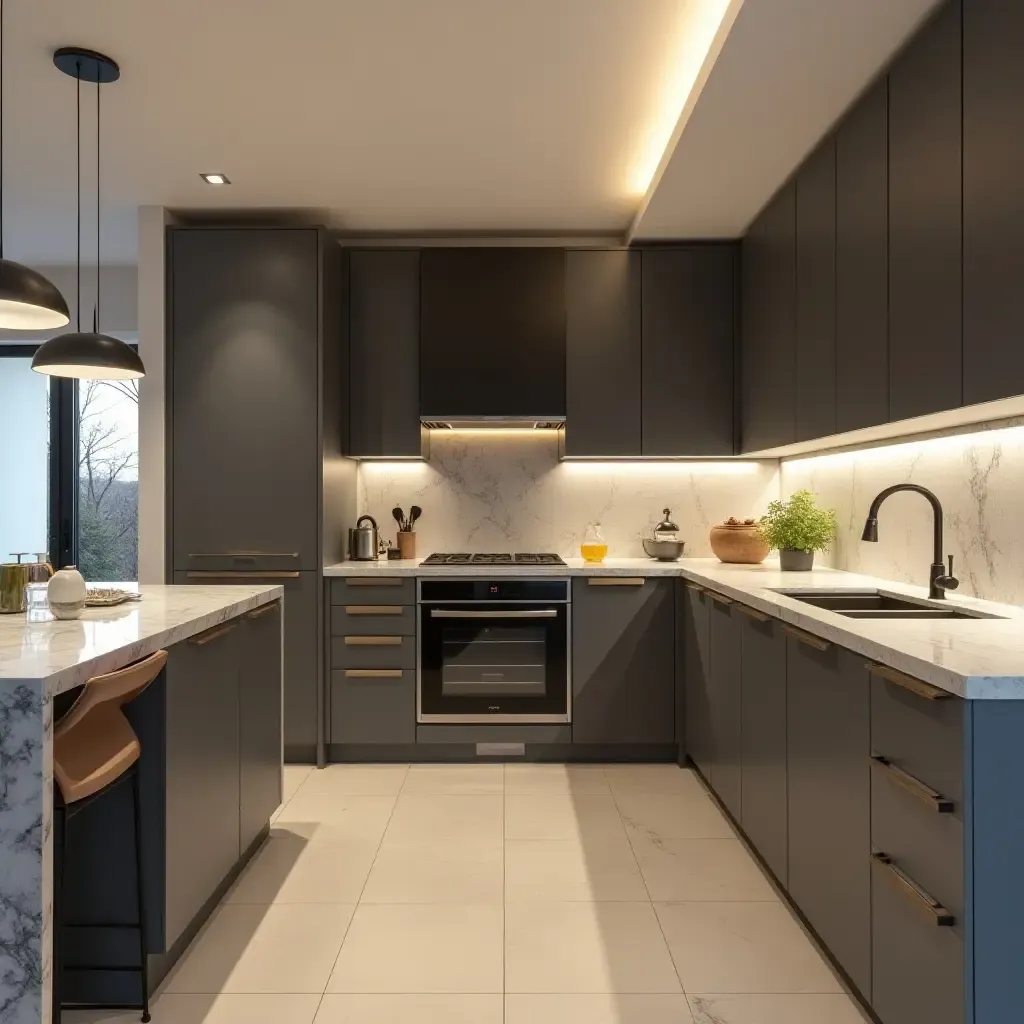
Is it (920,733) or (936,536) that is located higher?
(936,536)

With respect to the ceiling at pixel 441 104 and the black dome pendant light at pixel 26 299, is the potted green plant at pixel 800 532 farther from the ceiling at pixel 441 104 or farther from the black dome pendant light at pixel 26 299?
the black dome pendant light at pixel 26 299

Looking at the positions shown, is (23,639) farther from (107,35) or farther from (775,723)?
(775,723)

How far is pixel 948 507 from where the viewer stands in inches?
107

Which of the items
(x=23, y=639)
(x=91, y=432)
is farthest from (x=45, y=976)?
(x=91, y=432)

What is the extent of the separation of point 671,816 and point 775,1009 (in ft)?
4.03

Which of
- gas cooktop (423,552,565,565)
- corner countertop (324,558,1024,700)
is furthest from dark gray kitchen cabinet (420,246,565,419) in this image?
corner countertop (324,558,1024,700)

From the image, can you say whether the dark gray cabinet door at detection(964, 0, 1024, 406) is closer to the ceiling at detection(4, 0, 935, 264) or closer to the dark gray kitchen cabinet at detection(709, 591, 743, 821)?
the ceiling at detection(4, 0, 935, 264)

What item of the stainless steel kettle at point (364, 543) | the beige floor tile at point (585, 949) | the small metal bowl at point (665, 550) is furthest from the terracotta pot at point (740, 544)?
the beige floor tile at point (585, 949)

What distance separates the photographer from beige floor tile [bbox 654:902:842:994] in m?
2.04

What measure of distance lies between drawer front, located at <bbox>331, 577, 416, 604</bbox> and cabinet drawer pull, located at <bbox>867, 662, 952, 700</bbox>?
242 cm

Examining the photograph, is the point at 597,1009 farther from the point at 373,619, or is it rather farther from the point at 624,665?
the point at 373,619

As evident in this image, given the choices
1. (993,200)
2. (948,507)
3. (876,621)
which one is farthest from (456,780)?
(993,200)

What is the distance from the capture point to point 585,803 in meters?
3.31

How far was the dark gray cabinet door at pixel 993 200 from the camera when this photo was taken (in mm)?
1698
